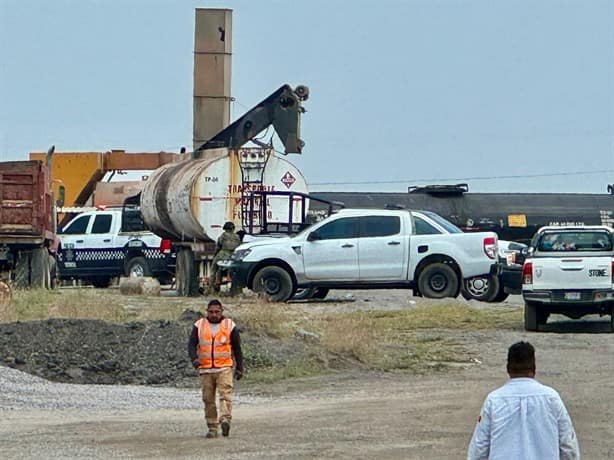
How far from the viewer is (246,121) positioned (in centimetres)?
3222

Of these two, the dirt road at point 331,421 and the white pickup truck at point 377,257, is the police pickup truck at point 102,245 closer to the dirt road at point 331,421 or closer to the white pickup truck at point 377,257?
the white pickup truck at point 377,257

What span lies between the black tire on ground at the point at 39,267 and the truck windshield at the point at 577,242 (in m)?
11.6

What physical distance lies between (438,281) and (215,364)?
49.9ft

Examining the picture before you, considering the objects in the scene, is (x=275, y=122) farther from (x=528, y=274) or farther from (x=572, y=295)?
(x=572, y=295)

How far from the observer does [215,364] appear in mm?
13000

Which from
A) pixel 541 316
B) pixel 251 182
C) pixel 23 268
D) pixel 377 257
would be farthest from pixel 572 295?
pixel 23 268

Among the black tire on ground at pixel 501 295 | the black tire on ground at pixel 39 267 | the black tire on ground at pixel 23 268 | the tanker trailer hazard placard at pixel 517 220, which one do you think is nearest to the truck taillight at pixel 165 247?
the black tire on ground at pixel 39 267

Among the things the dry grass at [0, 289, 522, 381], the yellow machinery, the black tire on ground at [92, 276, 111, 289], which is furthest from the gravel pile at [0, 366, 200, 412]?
the yellow machinery

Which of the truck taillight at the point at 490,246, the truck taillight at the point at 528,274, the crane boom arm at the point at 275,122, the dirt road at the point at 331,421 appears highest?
the crane boom arm at the point at 275,122

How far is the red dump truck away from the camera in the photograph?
97.9ft

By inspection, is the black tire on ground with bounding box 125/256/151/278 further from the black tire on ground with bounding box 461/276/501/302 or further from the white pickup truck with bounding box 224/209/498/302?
the black tire on ground with bounding box 461/276/501/302

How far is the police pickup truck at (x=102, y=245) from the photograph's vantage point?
38406 mm

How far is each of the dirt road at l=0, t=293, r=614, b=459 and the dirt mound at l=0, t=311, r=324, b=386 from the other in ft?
2.81

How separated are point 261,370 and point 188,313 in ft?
9.09
